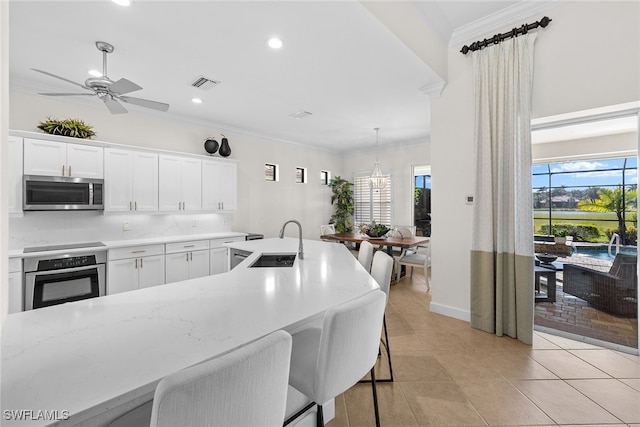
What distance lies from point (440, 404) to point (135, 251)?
12.5 feet

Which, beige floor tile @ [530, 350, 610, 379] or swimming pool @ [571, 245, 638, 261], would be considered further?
→ swimming pool @ [571, 245, 638, 261]

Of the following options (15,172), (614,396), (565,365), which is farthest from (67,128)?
(614,396)

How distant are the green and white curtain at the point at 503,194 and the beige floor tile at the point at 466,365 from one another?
2.03ft

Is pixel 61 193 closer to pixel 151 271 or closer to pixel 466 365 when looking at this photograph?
pixel 151 271

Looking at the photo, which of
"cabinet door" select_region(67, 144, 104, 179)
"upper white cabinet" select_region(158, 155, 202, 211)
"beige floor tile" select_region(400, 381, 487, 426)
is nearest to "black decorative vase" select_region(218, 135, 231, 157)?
"upper white cabinet" select_region(158, 155, 202, 211)

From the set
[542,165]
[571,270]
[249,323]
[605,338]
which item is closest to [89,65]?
[249,323]

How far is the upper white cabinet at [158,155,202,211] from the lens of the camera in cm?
425

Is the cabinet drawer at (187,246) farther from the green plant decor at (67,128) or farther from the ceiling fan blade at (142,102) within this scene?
the ceiling fan blade at (142,102)

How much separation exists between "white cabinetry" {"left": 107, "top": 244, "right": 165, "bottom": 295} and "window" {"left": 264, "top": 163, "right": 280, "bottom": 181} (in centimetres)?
269

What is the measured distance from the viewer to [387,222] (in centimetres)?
705

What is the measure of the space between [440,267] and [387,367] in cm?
156

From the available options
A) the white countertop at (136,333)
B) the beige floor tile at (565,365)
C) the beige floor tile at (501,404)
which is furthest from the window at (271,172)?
the beige floor tile at (565,365)

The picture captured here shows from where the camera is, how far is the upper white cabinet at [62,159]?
3.19 m

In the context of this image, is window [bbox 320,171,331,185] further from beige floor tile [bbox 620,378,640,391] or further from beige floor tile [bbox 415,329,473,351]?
beige floor tile [bbox 620,378,640,391]
